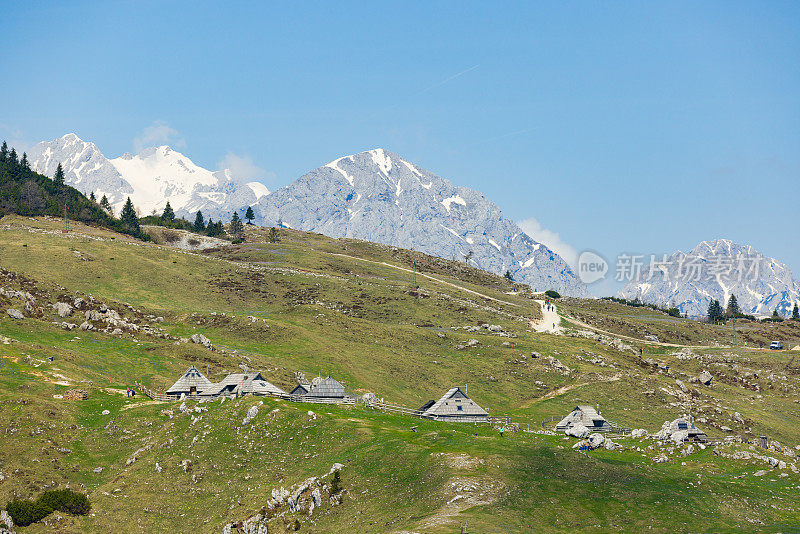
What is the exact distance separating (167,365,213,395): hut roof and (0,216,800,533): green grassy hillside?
26.4 feet

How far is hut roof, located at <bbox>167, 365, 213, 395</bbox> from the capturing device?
315 ft

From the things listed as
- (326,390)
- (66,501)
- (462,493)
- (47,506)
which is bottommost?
(47,506)

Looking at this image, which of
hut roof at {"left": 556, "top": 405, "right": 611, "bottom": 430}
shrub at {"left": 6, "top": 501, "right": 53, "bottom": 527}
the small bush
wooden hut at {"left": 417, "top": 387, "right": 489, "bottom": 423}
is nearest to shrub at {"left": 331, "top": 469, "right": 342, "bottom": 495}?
the small bush

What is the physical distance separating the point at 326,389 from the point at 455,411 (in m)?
A: 19.0

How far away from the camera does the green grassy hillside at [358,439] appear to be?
57.0 meters

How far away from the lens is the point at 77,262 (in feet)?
619

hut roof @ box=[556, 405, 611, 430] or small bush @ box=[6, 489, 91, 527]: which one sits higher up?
hut roof @ box=[556, 405, 611, 430]

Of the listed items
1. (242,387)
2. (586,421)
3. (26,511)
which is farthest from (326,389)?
(26,511)

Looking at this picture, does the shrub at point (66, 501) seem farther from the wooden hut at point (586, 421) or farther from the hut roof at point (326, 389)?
the wooden hut at point (586, 421)

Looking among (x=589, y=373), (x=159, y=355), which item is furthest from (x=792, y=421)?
(x=159, y=355)

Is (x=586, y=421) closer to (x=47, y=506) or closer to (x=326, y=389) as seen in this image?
Result: (x=326, y=389)

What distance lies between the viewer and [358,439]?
74125mm

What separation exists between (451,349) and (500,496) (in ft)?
355

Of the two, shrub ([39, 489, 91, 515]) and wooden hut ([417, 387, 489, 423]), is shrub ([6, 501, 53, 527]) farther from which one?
wooden hut ([417, 387, 489, 423])
